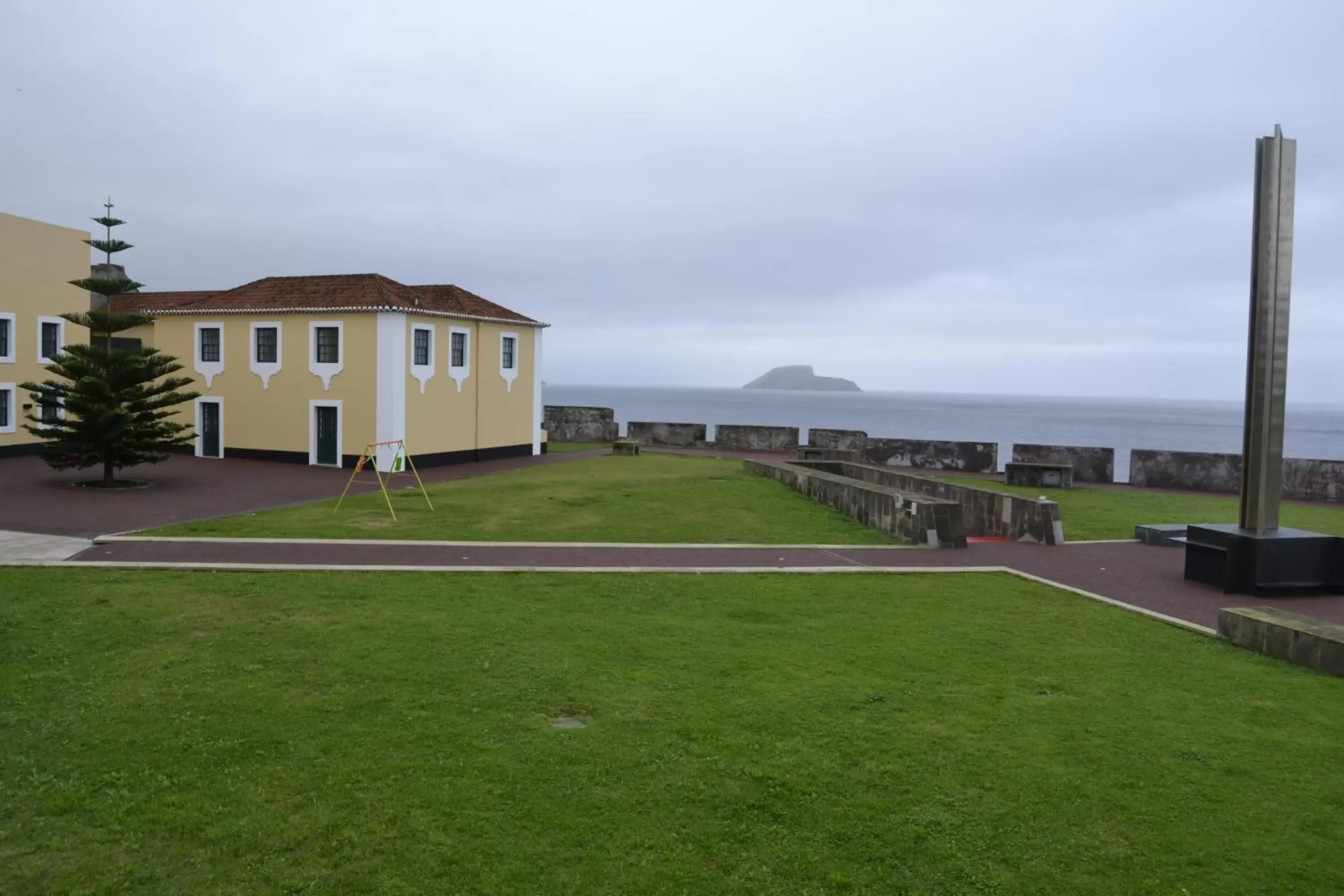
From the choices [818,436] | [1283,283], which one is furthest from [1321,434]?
[1283,283]

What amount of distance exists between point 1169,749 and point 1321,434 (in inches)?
5654

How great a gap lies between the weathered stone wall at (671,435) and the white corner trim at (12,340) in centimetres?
1842

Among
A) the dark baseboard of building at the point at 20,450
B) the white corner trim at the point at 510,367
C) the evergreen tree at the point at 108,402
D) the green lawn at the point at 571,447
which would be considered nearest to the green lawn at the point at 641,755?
the evergreen tree at the point at 108,402

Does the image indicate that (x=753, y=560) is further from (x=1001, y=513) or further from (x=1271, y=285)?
(x=1271, y=285)

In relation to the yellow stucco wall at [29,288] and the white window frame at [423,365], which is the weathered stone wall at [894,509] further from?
the yellow stucco wall at [29,288]

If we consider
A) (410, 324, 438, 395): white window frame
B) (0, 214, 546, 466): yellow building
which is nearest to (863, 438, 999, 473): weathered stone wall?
(0, 214, 546, 466): yellow building

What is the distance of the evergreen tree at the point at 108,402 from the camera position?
18.1m

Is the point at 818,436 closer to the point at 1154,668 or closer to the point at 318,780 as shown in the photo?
the point at 1154,668

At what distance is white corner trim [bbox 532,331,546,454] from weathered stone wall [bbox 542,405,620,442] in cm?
513

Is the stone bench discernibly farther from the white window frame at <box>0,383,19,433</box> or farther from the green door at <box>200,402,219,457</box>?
the white window frame at <box>0,383,19,433</box>

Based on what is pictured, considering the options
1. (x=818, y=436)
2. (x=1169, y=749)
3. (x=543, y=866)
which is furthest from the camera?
(x=818, y=436)

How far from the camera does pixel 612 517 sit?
15281 millimetres

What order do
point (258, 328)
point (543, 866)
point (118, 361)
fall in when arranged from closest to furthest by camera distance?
point (543, 866)
point (118, 361)
point (258, 328)

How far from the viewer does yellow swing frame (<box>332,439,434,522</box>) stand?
15.5 m
